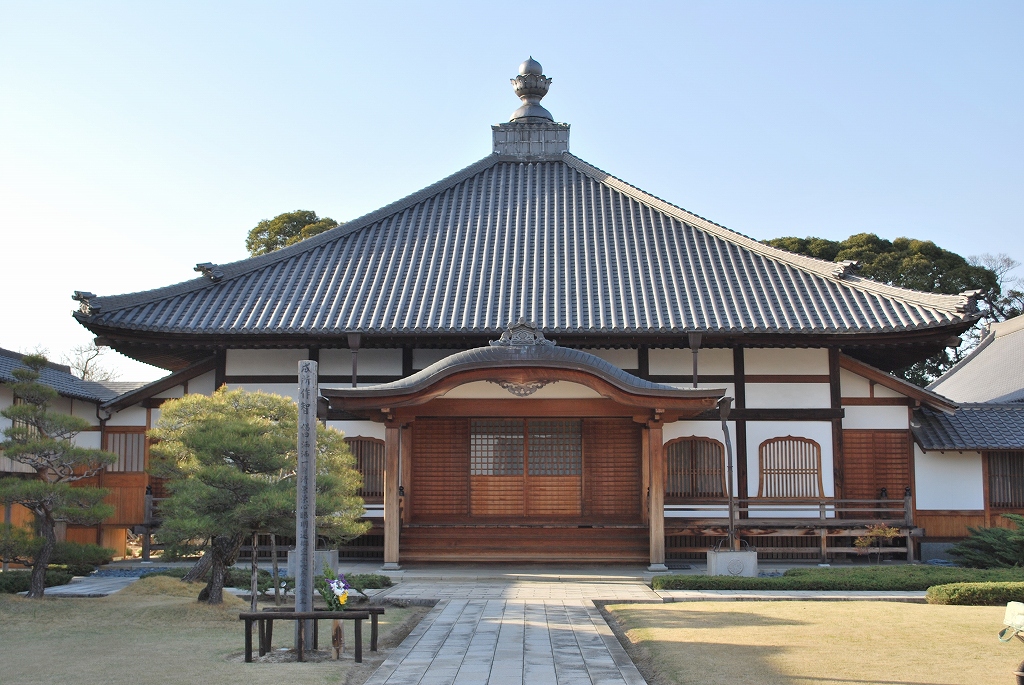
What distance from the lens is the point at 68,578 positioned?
16.3 metres

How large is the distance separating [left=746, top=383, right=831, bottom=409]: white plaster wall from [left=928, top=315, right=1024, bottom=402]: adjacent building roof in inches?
377

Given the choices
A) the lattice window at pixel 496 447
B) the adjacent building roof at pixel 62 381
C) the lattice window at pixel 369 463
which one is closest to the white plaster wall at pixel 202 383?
the adjacent building roof at pixel 62 381

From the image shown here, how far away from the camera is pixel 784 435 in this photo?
1997 cm

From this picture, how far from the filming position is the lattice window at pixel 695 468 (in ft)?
65.2

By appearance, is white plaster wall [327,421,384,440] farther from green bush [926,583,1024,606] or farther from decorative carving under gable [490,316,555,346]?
green bush [926,583,1024,606]

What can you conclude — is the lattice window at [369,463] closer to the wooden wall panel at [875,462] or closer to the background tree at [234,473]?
the background tree at [234,473]

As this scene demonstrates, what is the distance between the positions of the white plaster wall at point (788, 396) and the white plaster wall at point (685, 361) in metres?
0.77

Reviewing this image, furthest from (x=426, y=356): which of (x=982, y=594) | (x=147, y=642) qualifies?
(x=982, y=594)

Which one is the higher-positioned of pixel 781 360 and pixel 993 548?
pixel 781 360

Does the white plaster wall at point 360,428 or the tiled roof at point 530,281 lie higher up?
the tiled roof at point 530,281

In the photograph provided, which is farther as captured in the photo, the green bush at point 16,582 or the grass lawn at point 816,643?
the green bush at point 16,582

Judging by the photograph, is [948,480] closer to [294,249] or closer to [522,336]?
[522,336]

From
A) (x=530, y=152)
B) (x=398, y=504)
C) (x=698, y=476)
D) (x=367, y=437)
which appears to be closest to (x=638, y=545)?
(x=698, y=476)

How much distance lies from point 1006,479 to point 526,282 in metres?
11.6
